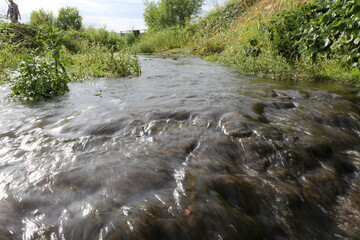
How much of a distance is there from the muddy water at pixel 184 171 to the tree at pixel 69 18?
90.1 feet

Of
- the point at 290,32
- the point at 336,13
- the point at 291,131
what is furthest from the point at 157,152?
the point at 290,32

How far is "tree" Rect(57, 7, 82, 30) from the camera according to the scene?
27.4 metres

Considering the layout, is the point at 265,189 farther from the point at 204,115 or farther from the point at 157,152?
the point at 204,115

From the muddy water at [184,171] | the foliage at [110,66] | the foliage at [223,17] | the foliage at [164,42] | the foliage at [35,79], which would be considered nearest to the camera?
the muddy water at [184,171]

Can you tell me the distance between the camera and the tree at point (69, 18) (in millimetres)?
27422

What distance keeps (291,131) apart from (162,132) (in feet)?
4.17

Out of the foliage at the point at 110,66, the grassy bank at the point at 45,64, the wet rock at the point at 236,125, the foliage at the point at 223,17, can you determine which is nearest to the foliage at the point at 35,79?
the grassy bank at the point at 45,64

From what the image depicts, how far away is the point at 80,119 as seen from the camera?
3.24 metres

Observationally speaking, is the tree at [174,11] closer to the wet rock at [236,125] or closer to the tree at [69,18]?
the tree at [69,18]

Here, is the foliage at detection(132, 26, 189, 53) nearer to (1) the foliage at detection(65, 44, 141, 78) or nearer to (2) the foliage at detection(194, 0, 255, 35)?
(2) the foliage at detection(194, 0, 255, 35)

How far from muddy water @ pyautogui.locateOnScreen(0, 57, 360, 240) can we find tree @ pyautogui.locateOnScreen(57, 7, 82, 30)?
90.1 ft

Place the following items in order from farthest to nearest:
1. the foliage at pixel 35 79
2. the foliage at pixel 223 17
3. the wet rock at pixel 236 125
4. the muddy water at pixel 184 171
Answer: the foliage at pixel 223 17 < the foliage at pixel 35 79 < the wet rock at pixel 236 125 < the muddy water at pixel 184 171

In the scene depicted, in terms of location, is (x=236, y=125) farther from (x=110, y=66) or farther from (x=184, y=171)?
(x=110, y=66)

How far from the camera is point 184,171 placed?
198 cm
